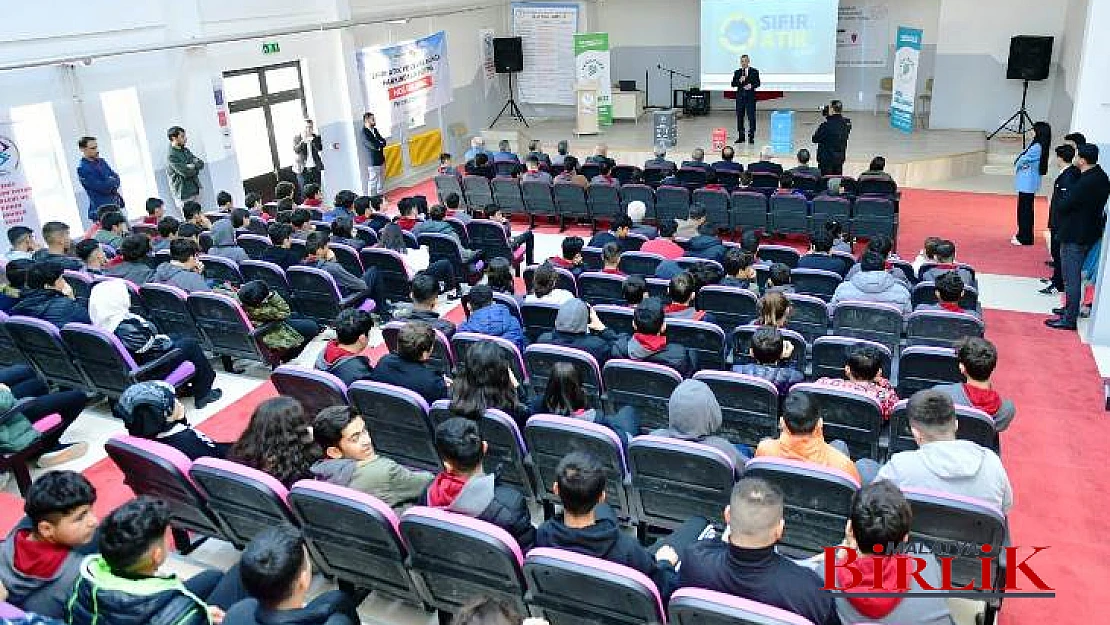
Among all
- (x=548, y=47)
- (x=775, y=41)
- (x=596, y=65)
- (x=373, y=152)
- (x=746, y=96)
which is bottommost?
(x=373, y=152)

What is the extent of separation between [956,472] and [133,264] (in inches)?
253

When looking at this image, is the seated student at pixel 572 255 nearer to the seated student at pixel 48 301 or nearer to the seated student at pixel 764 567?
the seated student at pixel 48 301

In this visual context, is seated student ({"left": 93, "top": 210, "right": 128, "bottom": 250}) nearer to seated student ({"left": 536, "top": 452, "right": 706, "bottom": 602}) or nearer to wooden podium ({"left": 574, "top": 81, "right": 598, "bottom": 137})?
seated student ({"left": 536, "top": 452, "right": 706, "bottom": 602})

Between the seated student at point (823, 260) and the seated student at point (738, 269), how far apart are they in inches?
32.5

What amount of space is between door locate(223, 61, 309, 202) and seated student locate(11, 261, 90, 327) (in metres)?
6.20

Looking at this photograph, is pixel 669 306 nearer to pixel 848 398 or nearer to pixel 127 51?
pixel 848 398

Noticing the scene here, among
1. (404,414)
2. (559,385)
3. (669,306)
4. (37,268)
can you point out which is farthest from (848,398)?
(37,268)

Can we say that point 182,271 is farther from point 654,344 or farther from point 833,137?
point 833,137

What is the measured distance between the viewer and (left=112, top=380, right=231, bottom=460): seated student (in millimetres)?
3873

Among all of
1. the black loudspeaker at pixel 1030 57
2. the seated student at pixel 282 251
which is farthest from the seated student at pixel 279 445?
the black loudspeaker at pixel 1030 57

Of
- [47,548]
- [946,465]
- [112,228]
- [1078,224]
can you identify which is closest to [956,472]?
[946,465]

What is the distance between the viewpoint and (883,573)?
2.68 meters

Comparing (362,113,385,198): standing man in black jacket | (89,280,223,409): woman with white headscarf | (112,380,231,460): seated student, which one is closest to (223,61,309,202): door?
(362,113,385,198): standing man in black jacket

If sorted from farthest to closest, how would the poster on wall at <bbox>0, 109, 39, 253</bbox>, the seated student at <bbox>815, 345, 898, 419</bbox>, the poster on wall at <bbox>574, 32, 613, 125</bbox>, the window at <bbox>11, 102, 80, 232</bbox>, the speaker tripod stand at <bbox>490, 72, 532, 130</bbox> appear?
the speaker tripod stand at <bbox>490, 72, 532, 130</bbox>, the poster on wall at <bbox>574, 32, 613, 125</bbox>, the window at <bbox>11, 102, 80, 232</bbox>, the poster on wall at <bbox>0, 109, 39, 253</bbox>, the seated student at <bbox>815, 345, 898, 419</bbox>
